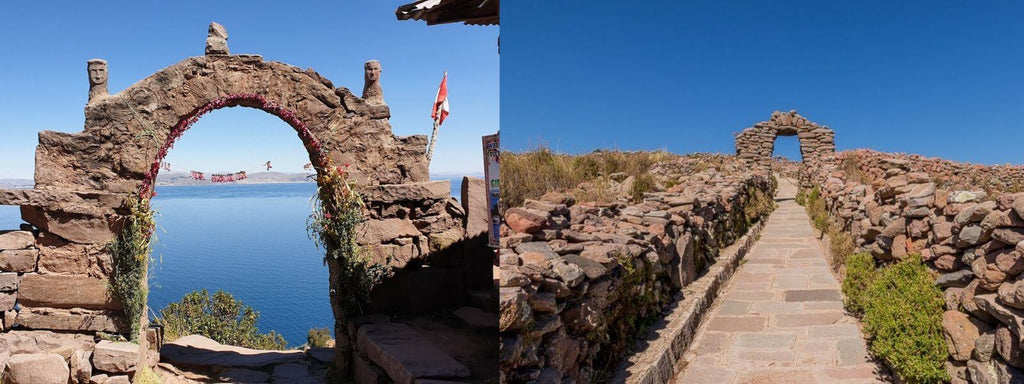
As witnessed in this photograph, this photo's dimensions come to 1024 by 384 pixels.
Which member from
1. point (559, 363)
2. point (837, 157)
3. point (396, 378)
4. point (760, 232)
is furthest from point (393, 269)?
point (837, 157)

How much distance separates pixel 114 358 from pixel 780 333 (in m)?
6.63

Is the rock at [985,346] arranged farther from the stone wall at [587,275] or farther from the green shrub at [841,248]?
the green shrub at [841,248]

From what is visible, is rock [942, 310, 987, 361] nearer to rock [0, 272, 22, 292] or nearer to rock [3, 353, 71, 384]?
rock [3, 353, 71, 384]

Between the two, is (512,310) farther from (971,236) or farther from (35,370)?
(35,370)

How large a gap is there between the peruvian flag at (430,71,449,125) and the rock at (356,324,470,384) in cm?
892

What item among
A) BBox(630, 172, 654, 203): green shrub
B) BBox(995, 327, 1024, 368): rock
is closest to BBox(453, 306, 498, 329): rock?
BBox(630, 172, 654, 203): green shrub

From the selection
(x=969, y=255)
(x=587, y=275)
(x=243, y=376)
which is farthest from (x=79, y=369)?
(x=969, y=255)

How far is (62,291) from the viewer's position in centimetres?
686

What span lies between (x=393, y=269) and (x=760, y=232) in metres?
6.34

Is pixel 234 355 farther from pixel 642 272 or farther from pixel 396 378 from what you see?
pixel 642 272

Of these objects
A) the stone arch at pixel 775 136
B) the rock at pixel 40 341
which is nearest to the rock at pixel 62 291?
the rock at pixel 40 341

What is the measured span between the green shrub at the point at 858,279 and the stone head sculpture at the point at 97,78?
8.18 m

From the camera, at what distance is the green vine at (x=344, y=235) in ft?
23.7

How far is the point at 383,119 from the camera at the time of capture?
7.77m
